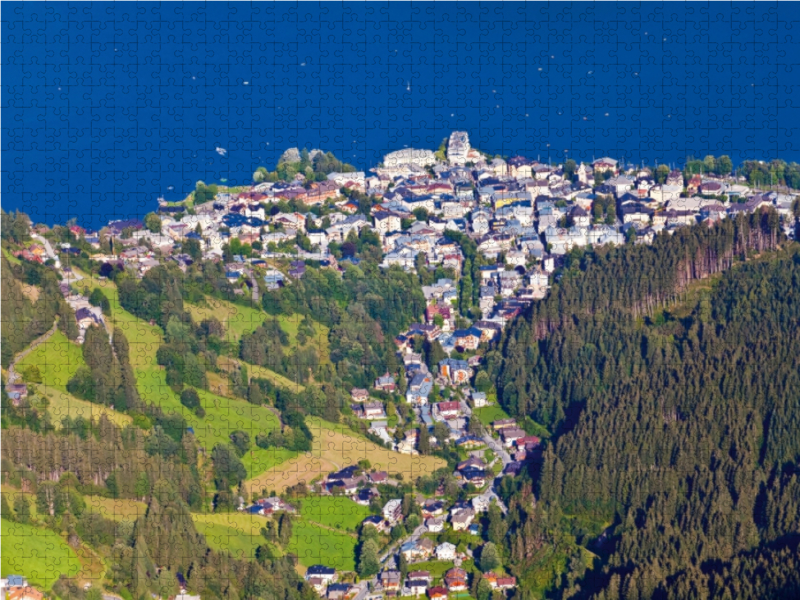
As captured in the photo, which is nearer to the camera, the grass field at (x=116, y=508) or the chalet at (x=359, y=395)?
the grass field at (x=116, y=508)

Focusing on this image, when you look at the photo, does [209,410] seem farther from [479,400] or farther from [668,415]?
[668,415]

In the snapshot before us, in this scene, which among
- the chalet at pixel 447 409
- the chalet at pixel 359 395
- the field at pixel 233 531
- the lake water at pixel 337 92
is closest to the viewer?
the field at pixel 233 531

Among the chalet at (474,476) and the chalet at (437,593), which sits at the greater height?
the chalet at (474,476)

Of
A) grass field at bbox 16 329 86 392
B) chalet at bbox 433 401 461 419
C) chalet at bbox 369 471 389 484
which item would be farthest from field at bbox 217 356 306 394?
chalet at bbox 369 471 389 484

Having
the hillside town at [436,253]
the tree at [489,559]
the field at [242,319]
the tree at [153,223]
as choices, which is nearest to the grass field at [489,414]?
the hillside town at [436,253]

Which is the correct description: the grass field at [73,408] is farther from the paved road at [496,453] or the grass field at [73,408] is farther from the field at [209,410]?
the paved road at [496,453]

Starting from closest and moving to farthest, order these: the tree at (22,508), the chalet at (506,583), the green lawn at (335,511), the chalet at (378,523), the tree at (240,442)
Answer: the tree at (22,508) < the chalet at (506,583) < the chalet at (378,523) < the green lawn at (335,511) < the tree at (240,442)
